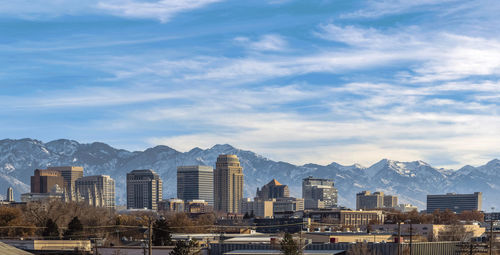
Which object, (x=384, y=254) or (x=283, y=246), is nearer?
(x=283, y=246)

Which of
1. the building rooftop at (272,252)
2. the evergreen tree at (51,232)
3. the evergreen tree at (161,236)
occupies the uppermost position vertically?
the building rooftop at (272,252)

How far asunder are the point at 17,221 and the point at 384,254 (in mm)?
115542

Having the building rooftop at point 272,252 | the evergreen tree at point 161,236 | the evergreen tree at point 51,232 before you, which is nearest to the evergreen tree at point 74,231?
the evergreen tree at point 51,232

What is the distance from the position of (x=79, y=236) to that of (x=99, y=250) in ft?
126

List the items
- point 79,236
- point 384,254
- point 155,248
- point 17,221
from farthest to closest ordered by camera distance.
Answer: point 17,221 < point 79,236 < point 155,248 < point 384,254

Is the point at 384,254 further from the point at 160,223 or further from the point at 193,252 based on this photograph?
the point at 160,223

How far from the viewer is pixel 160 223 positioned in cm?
15250

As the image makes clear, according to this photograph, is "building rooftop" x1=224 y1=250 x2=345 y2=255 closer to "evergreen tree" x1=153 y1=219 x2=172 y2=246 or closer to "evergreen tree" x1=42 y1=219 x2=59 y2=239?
"evergreen tree" x1=153 y1=219 x2=172 y2=246

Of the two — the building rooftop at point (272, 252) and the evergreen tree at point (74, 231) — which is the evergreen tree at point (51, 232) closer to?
the evergreen tree at point (74, 231)

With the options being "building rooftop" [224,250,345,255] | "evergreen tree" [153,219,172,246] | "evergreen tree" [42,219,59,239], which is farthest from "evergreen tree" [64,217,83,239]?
"building rooftop" [224,250,345,255]

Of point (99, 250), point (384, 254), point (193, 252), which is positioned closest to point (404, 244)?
point (384, 254)

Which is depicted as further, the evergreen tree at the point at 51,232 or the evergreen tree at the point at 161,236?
the evergreen tree at the point at 51,232

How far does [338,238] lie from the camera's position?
474 ft

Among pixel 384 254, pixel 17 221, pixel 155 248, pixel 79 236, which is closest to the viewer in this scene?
pixel 384 254
